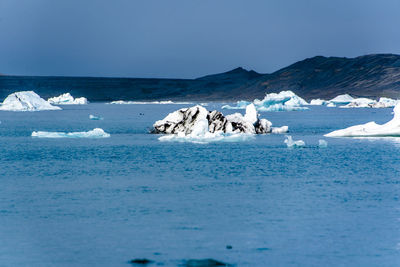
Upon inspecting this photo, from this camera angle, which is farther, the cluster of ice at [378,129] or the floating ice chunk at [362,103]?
the floating ice chunk at [362,103]

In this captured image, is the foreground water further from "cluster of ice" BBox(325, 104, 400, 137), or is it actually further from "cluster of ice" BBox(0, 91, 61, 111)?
"cluster of ice" BBox(0, 91, 61, 111)

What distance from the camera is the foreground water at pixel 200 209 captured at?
9.25 metres

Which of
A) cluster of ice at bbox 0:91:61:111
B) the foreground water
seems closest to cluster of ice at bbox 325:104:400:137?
the foreground water

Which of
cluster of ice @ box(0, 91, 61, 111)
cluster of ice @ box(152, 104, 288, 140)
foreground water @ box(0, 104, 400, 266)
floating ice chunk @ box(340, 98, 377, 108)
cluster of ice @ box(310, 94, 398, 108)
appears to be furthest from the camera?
floating ice chunk @ box(340, 98, 377, 108)

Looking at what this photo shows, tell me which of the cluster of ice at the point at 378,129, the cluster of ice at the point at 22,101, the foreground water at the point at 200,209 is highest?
the cluster of ice at the point at 22,101

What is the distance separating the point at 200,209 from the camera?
12.5 metres

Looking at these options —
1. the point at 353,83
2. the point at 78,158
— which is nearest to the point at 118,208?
the point at 78,158

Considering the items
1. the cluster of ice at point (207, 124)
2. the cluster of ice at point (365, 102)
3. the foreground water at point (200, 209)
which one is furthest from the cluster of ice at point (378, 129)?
the cluster of ice at point (365, 102)

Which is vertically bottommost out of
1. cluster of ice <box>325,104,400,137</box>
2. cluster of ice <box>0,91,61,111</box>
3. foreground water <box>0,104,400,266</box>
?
foreground water <box>0,104,400,266</box>

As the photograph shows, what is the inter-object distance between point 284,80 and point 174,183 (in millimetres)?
185620

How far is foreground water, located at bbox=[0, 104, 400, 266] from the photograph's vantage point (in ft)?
30.3

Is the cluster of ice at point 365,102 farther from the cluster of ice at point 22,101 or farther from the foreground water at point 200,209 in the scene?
the foreground water at point 200,209

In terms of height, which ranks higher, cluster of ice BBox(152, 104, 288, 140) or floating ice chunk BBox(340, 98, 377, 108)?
floating ice chunk BBox(340, 98, 377, 108)

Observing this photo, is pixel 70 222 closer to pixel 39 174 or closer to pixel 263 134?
pixel 39 174
